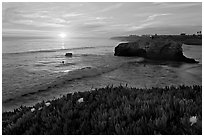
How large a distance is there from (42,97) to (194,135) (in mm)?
10087

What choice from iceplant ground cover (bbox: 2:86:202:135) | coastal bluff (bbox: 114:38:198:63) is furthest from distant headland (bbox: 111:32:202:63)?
iceplant ground cover (bbox: 2:86:202:135)

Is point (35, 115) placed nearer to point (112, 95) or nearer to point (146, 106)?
point (112, 95)

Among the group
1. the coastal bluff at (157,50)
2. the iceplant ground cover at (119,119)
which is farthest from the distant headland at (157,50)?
the iceplant ground cover at (119,119)

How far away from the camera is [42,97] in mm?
12219

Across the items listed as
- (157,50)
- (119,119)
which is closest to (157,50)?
(157,50)

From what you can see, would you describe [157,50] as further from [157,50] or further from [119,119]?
[119,119]

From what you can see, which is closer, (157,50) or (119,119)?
(119,119)

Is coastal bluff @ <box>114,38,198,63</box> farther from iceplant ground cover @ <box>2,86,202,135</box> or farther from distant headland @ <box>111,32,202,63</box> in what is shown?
iceplant ground cover @ <box>2,86,202,135</box>

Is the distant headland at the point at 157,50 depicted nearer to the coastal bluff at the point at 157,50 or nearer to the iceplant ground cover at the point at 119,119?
the coastal bluff at the point at 157,50

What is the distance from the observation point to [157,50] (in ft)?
108

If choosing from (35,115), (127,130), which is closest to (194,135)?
(127,130)

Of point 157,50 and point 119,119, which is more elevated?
point 157,50

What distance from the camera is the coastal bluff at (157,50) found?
31016 millimetres

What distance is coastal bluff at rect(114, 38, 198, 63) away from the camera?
31016mm
